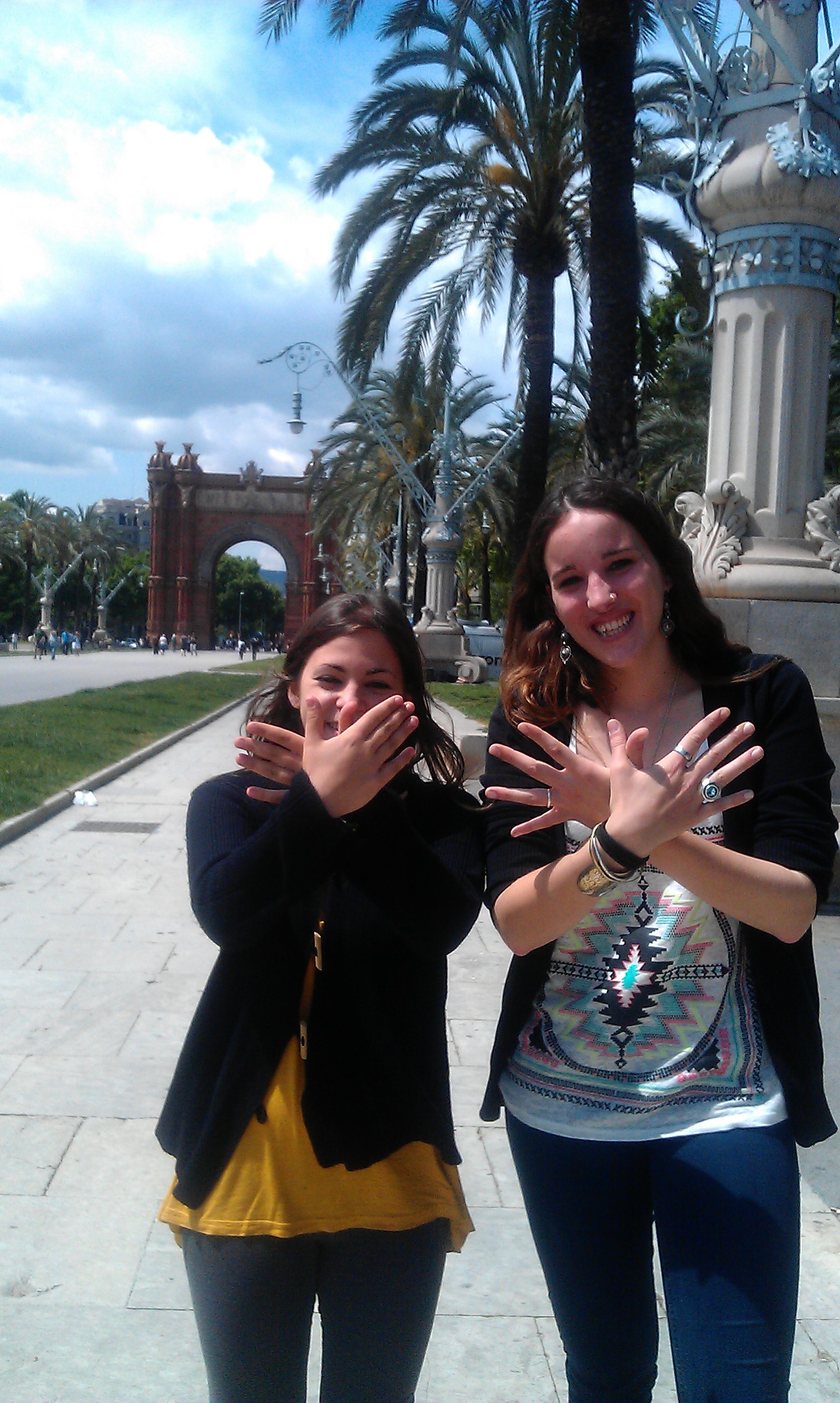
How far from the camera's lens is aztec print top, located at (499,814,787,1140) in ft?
6.07

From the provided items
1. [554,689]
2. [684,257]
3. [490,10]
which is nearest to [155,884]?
[554,689]

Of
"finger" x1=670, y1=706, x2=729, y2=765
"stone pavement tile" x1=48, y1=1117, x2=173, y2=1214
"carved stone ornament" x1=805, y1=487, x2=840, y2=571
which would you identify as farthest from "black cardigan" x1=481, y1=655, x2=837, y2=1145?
"carved stone ornament" x1=805, y1=487, x2=840, y2=571

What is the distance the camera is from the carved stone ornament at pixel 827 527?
8117 millimetres

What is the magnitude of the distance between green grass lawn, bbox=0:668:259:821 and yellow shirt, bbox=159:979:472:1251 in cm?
843

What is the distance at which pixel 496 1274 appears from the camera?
316 cm

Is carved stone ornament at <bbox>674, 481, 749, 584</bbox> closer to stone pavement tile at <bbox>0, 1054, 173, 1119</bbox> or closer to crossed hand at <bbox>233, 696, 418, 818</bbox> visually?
stone pavement tile at <bbox>0, 1054, 173, 1119</bbox>

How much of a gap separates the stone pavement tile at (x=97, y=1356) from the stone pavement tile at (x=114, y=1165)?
61cm

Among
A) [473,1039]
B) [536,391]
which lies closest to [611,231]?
[536,391]

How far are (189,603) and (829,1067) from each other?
86215 mm

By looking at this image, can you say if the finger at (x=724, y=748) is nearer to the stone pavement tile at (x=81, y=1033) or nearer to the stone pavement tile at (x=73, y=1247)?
the stone pavement tile at (x=73, y=1247)

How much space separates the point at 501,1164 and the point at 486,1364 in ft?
3.70

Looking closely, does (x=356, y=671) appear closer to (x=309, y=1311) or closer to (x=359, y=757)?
(x=359, y=757)

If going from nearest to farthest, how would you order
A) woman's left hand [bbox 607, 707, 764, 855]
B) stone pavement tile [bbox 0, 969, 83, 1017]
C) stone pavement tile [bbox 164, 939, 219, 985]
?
1. woman's left hand [bbox 607, 707, 764, 855]
2. stone pavement tile [bbox 0, 969, 83, 1017]
3. stone pavement tile [bbox 164, 939, 219, 985]

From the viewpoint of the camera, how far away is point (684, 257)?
1603 cm
